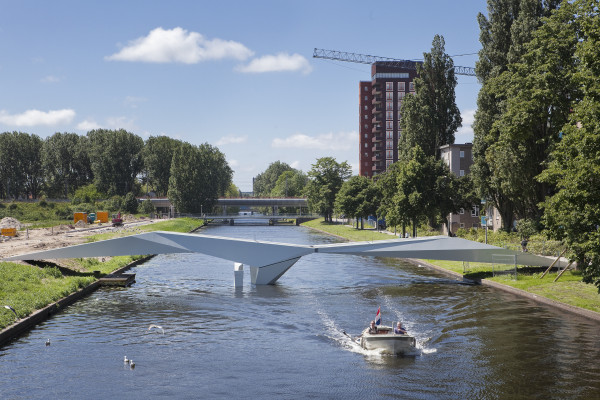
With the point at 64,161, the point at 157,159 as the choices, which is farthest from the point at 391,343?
the point at 64,161

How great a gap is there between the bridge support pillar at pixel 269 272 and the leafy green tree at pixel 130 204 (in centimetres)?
13288

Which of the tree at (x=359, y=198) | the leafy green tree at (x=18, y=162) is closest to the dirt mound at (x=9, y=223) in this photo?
the tree at (x=359, y=198)

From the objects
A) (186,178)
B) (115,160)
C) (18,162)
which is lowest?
(186,178)

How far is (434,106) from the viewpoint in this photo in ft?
296

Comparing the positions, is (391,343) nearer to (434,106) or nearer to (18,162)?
(434,106)

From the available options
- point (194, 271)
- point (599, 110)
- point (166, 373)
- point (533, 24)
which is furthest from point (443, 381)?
point (533, 24)

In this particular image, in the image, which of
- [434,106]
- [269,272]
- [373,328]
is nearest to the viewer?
[373,328]

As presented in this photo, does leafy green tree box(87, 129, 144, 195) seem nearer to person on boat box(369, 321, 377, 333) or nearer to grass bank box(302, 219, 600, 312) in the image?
grass bank box(302, 219, 600, 312)

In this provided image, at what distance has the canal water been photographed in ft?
79.2

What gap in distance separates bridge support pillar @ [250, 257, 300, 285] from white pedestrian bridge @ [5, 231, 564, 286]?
33 centimetres

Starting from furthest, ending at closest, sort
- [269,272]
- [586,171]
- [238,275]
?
[269,272] < [238,275] < [586,171]

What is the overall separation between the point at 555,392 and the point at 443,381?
13.9ft

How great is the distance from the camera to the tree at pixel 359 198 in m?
125

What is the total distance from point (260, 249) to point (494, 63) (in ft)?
128
